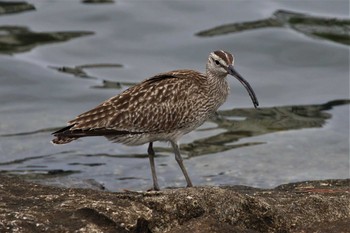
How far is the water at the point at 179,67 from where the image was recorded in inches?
605

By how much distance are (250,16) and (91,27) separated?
11.5ft

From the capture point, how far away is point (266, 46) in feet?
72.0

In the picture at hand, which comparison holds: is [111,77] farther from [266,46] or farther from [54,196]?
[54,196]

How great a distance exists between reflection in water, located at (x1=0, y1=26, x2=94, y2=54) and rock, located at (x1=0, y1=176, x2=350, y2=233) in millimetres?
12738

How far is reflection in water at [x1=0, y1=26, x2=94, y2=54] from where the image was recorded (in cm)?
2167

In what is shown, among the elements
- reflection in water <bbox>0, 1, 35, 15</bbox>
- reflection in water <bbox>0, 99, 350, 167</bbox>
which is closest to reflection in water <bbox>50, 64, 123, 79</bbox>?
reflection in water <bbox>0, 1, 35, 15</bbox>

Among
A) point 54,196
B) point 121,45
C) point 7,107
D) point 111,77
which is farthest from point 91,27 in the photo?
point 54,196

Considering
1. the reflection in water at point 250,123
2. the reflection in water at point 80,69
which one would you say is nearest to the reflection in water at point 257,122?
the reflection in water at point 250,123

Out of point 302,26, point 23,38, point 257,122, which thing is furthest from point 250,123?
point 23,38

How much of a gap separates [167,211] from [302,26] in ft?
48.7

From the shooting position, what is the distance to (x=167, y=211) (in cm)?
809

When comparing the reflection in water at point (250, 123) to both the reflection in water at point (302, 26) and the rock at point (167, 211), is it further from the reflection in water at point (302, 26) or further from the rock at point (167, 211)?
the rock at point (167, 211)

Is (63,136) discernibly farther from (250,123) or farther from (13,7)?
(13,7)

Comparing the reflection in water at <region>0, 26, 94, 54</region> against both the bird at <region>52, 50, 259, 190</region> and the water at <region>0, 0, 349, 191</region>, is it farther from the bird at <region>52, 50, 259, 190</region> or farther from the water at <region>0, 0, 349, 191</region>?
the bird at <region>52, 50, 259, 190</region>
